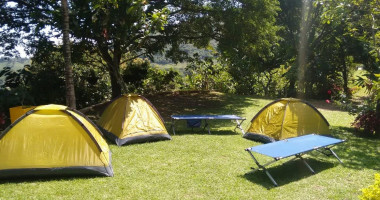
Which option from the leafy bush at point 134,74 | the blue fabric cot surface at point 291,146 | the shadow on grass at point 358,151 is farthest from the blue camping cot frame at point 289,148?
the leafy bush at point 134,74

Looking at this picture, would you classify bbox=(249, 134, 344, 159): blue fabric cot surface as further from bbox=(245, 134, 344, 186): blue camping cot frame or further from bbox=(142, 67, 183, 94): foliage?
bbox=(142, 67, 183, 94): foliage

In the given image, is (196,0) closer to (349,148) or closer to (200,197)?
(349,148)

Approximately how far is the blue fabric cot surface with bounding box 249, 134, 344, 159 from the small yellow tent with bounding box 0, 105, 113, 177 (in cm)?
305

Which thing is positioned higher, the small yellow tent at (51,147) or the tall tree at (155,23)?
the tall tree at (155,23)

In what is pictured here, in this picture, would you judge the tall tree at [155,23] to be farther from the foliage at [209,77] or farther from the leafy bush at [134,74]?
the foliage at [209,77]

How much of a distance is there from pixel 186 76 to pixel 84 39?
9.78 m

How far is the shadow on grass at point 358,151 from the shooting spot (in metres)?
6.91

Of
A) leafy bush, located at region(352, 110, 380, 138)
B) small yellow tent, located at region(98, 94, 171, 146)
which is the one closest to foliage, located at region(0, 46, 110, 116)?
small yellow tent, located at region(98, 94, 171, 146)

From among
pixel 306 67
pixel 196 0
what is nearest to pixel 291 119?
pixel 196 0

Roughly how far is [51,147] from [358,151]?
24.2 feet

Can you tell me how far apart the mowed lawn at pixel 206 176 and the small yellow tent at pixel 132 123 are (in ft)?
0.84

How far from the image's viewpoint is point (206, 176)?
5973 mm

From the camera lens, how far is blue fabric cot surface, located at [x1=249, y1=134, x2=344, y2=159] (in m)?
5.89

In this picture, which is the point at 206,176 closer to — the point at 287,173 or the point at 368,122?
the point at 287,173
